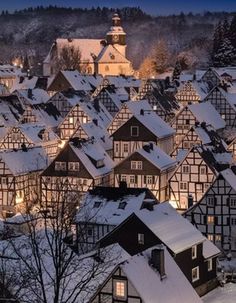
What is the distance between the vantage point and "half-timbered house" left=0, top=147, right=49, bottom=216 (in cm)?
5481

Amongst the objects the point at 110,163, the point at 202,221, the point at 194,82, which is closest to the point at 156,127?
the point at 110,163

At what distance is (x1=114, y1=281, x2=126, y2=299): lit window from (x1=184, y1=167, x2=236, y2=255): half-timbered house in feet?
48.5

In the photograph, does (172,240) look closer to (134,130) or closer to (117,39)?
(134,130)

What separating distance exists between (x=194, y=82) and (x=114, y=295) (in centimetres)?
5484

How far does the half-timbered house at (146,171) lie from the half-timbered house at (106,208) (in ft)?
29.2

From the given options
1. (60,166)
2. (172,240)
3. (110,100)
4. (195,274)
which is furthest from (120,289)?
(110,100)

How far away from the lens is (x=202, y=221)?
46219mm

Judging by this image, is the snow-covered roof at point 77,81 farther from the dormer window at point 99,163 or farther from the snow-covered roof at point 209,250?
the snow-covered roof at point 209,250

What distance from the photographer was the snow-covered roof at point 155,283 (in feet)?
102

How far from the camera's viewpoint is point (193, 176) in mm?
52000

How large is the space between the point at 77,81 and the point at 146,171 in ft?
141

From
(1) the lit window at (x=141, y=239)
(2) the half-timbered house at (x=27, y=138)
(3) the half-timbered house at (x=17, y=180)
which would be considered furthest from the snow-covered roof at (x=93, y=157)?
(1) the lit window at (x=141, y=239)

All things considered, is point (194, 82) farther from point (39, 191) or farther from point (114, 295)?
point (114, 295)

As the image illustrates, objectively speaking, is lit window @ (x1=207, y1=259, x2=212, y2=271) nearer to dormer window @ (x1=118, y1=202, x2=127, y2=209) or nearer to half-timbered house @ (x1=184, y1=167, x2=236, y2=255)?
half-timbered house @ (x1=184, y1=167, x2=236, y2=255)
